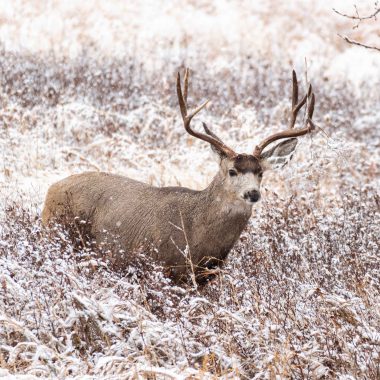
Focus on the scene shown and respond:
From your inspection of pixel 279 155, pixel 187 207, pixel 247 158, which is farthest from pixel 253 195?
pixel 279 155

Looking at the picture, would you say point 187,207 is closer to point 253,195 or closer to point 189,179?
point 253,195

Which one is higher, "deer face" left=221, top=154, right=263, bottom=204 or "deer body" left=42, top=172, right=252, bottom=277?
"deer face" left=221, top=154, right=263, bottom=204

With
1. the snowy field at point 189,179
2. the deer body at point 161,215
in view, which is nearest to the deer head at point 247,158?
the deer body at point 161,215

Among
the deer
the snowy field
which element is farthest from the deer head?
the snowy field

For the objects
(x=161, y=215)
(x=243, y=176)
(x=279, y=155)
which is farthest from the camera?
(x=279, y=155)

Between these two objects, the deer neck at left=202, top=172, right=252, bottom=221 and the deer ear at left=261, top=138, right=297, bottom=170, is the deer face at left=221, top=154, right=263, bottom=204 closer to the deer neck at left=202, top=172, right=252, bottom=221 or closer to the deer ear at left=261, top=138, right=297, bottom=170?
the deer neck at left=202, top=172, right=252, bottom=221

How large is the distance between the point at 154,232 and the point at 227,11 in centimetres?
1533

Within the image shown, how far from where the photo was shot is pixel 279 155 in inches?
268

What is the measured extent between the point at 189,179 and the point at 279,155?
2518mm

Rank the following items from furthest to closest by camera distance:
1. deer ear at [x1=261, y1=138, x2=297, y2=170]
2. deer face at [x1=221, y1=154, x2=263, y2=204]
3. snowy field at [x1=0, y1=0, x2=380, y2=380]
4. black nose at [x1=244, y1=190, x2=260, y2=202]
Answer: deer ear at [x1=261, y1=138, x2=297, y2=170] < deer face at [x1=221, y1=154, x2=263, y2=204] < black nose at [x1=244, y1=190, x2=260, y2=202] < snowy field at [x1=0, y1=0, x2=380, y2=380]

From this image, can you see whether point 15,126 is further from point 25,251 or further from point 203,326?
point 203,326

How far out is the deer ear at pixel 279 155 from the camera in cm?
674

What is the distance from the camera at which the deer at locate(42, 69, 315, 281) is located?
6.27 m

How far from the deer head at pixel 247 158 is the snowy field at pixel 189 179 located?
482 mm
